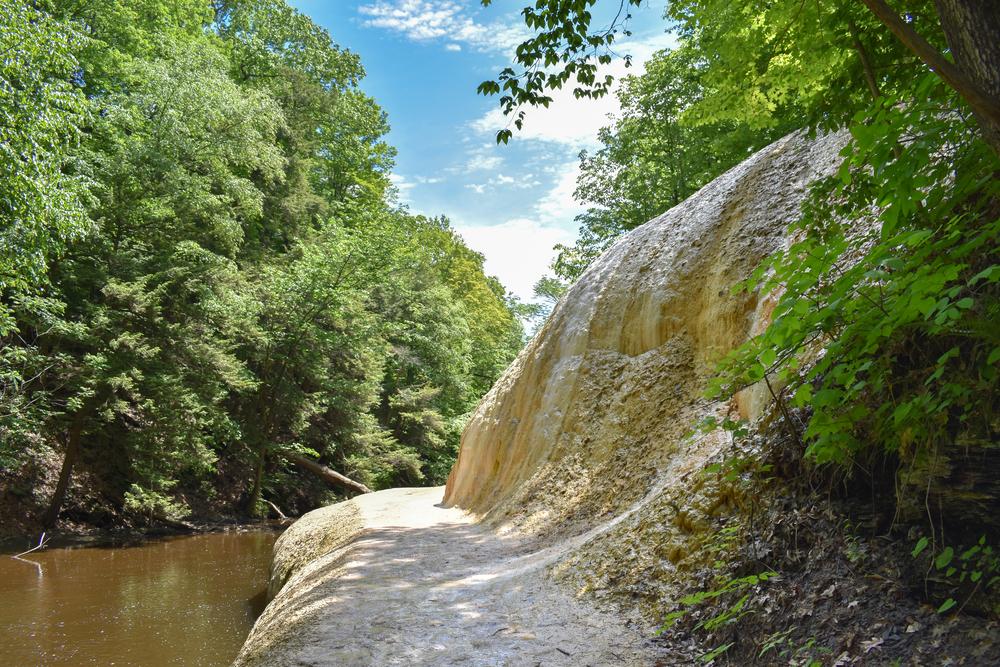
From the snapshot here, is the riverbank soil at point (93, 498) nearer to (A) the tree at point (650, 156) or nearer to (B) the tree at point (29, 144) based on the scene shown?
(B) the tree at point (29, 144)

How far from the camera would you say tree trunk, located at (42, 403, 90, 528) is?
44.8 ft

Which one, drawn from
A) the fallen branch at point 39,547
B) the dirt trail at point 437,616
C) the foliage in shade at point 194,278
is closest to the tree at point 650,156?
the foliage in shade at point 194,278

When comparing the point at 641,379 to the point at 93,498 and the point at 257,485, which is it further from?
the point at 257,485

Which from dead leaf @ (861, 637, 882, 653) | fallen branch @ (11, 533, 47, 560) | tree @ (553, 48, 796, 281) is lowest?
fallen branch @ (11, 533, 47, 560)

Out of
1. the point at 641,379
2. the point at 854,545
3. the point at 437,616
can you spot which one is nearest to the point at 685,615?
the point at 854,545

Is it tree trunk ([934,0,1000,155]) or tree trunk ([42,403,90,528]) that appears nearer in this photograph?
tree trunk ([934,0,1000,155])

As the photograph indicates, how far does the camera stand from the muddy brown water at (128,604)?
6707mm

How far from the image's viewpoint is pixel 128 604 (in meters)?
8.55

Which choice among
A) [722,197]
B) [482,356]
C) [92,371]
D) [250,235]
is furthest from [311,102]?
[722,197]

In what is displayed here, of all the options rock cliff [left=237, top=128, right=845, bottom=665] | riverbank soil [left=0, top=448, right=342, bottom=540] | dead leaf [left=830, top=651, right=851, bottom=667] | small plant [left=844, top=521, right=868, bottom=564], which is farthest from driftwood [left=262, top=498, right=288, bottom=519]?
dead leaf [left=830, top=651, right=851, bottom=667]

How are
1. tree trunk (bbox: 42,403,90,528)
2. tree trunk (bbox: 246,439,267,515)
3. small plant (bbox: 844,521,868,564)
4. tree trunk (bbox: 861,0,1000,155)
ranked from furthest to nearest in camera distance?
tree trunk (bbox: 246,439,267,515)
tree trunk (bbox: 42,403,90,528)
small plant (bbox: 844,521,868,564)
tree trunk (bbox: 861,0,1000,155)

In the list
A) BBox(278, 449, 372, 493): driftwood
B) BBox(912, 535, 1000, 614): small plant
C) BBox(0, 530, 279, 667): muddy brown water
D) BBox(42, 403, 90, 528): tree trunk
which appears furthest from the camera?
BBox(278, 449, 372, 493): driftwood

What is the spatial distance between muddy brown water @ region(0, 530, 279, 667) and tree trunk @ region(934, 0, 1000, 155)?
839 cm

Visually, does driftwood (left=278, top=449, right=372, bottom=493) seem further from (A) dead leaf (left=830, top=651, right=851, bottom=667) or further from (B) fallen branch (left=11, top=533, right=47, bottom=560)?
(A) dead leaf (left=830, top=651, right=851, bottom=667)
